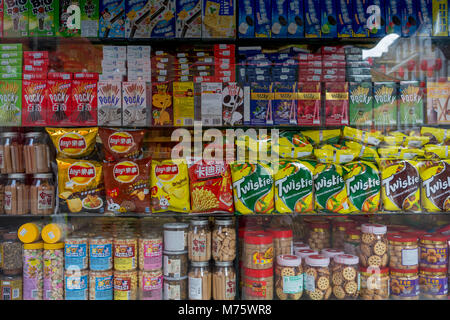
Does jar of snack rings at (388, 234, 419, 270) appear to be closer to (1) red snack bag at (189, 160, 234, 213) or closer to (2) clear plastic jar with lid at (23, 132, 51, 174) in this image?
(1) red snack bag at (189, 160, 234, 213)

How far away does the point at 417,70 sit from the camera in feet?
7.58

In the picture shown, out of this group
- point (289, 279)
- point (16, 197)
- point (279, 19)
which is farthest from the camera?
point (279, 19)

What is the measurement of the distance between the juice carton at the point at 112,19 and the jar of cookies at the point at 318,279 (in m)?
1.93

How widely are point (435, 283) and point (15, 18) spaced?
3.22 meters

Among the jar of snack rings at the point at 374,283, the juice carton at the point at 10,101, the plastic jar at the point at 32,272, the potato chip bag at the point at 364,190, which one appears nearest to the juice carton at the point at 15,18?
the juice carton at the point at 10,101

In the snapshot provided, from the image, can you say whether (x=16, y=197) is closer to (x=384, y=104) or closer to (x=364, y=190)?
(x=364, y=190)

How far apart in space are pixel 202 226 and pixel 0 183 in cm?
135

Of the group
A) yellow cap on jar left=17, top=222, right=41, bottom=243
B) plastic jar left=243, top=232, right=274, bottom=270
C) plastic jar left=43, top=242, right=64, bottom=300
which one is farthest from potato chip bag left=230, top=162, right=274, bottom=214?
A: yellow cap on jar left=17, top=222, right=41, bottom=243

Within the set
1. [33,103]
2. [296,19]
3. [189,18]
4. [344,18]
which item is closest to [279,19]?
[296,19]

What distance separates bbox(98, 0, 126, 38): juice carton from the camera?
223cm

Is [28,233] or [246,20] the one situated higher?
[246,20]

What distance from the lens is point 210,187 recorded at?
7.22 ft

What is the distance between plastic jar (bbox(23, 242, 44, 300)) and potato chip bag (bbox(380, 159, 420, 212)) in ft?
7.39

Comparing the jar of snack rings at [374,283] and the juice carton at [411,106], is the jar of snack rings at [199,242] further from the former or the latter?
the juice carton at [411,106]
